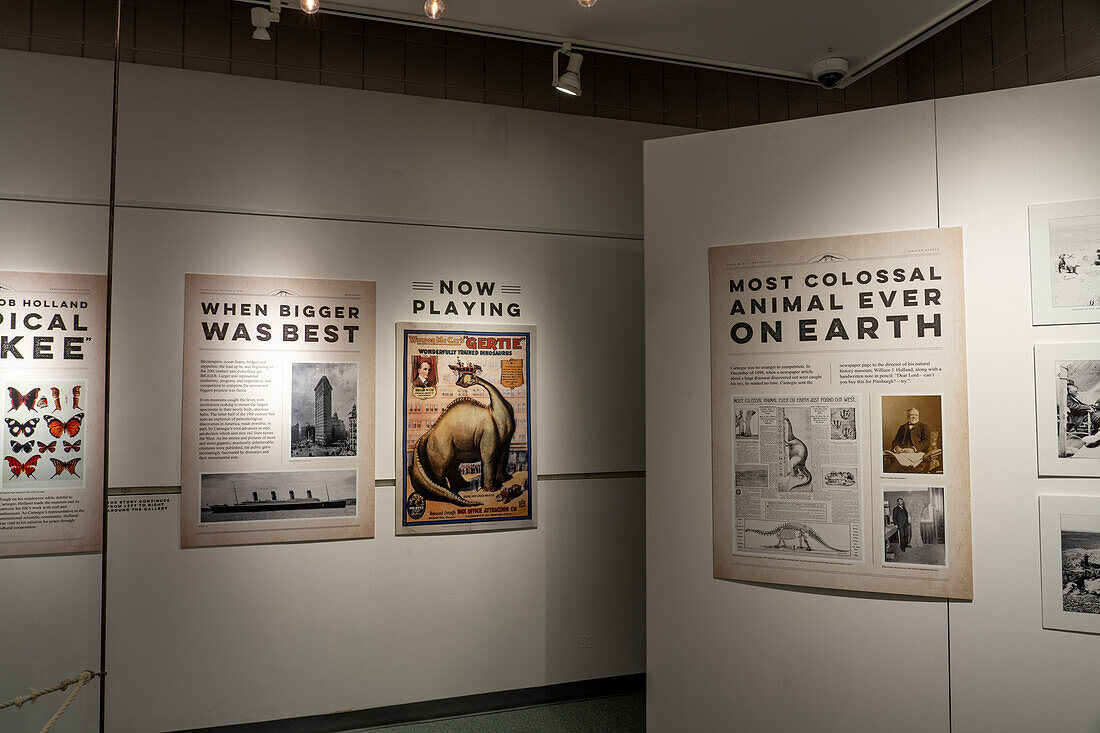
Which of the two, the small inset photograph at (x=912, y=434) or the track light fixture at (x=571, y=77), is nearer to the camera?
Result: the small inset photograph at (x=912, y=434)

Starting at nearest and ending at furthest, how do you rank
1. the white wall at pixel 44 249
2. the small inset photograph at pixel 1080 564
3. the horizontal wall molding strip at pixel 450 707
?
the white wall at pixel 44 249, the small inset photograph at pixel 1080 564, the horizontal wall molding strip at pixel 450 707

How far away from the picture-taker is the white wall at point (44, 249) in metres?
A: 1.06

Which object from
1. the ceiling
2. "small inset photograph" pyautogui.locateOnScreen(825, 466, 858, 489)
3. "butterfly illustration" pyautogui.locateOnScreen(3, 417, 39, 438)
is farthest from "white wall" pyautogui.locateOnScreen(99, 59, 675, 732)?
"butterfly illustration" pyautogui.locateOnScreen(3, 417, 39, 438)

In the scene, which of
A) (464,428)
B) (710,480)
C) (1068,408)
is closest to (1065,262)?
(1068,408)

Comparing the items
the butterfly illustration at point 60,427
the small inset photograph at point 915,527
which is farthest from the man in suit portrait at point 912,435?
the butterfly illustration at point 60,427

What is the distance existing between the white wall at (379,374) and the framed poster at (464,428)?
86 millimetres

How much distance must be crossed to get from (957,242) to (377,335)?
2685 mm

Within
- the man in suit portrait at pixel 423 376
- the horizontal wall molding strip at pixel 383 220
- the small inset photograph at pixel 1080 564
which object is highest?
the horizontal wall molding strip at pixel 383 220

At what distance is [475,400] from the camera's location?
3.80 m

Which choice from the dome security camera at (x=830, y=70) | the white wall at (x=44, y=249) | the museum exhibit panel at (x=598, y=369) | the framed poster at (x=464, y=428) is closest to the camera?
the white wall at (x=44, y=249)

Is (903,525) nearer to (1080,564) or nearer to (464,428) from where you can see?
(1080,564)

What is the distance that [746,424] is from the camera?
282 cm

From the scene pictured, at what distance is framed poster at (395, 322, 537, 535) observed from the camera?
3.67m

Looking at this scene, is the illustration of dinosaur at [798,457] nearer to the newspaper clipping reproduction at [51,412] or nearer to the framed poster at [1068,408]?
the framed poster at [1068,408]
